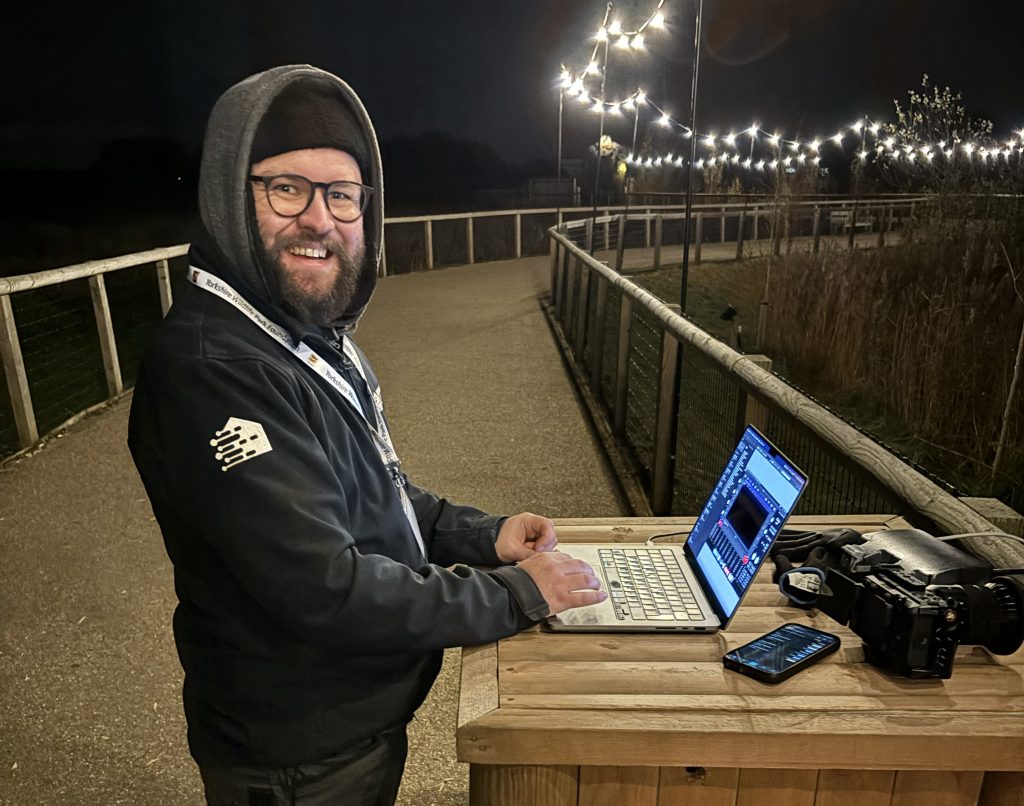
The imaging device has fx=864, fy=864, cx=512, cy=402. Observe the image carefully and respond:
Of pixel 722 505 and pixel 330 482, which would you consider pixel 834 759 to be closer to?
pixel 722 505

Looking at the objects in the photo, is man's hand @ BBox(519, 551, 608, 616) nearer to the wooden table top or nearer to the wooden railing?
the wooden table top

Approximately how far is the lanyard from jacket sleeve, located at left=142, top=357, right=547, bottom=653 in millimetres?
105

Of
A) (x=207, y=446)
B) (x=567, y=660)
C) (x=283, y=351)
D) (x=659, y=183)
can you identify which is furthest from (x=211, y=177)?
(x=659, y=183)

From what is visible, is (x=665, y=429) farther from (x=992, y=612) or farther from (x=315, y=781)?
(x=315, y=781)

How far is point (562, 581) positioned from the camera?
5.31ft

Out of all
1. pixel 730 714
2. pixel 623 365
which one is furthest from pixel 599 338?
pixel 730 714

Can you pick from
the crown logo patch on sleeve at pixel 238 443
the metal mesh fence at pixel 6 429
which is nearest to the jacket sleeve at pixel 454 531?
the crown logo patch on sleeve at pixel 238 443

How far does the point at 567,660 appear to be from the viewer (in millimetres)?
1591

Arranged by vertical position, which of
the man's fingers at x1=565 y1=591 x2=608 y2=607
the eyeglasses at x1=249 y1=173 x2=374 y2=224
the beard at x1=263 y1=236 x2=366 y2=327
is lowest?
the man's fingers at x1=565 y1=591 x2=608 y2=607

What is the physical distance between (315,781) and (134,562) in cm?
282

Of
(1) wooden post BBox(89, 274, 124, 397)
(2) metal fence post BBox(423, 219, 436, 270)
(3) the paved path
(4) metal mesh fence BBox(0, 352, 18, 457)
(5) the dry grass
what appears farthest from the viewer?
(2) metal fence post BBox(423, 219, 436, 270)

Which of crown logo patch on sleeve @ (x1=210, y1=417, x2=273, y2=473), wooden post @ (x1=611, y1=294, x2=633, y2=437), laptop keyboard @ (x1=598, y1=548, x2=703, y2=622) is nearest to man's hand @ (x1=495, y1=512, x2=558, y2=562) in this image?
laptop keyboard @ (x1=598, y1=548, x2=703, y2=622)

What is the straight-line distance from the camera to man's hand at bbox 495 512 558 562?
1926 millimetres

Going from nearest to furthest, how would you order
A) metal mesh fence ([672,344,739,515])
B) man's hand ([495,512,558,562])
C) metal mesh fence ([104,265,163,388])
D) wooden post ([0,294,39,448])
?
man's hand ([495,512,558,562])
metal mesh fence ([672,344,739,515])
wooden post ([0,294,39,448])
metal mesh fence ([104,265,163,388])
